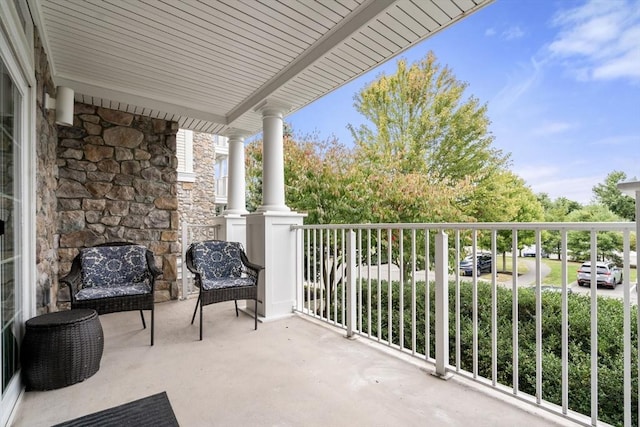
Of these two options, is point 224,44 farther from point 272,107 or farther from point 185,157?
point 185,157

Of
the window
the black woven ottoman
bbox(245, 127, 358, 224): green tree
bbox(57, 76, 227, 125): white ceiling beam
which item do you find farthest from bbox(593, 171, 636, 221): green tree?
the window

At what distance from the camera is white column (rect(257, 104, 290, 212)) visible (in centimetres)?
369

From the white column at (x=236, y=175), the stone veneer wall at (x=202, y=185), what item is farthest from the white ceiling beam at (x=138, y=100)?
the stone veneer wall at (x=202, y=185)

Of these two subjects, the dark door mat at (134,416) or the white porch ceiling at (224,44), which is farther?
the white porch ceiling at (224,44)

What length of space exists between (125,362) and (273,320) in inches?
56.2

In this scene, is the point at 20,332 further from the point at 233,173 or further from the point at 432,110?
the point at 432,110

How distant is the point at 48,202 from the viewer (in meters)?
3.16

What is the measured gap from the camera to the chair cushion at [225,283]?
119 inches

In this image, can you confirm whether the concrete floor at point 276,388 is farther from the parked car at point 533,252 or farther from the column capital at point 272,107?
the column capital at point 272,107

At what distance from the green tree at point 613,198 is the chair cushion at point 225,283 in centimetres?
946

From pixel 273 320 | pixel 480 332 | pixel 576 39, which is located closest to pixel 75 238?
pixel 273 320

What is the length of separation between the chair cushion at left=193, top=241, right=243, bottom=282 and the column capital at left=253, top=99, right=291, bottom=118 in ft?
5.24

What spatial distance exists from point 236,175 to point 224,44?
2.36 meters

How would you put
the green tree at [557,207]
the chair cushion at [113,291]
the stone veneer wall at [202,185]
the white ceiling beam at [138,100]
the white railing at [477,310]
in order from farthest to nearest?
the green tree at [557,207] → the stone veneer wall at [202,185] → the white ceiling beam at [138,100] → the chair cushion at [113,291] → the white railing at [477,310]
